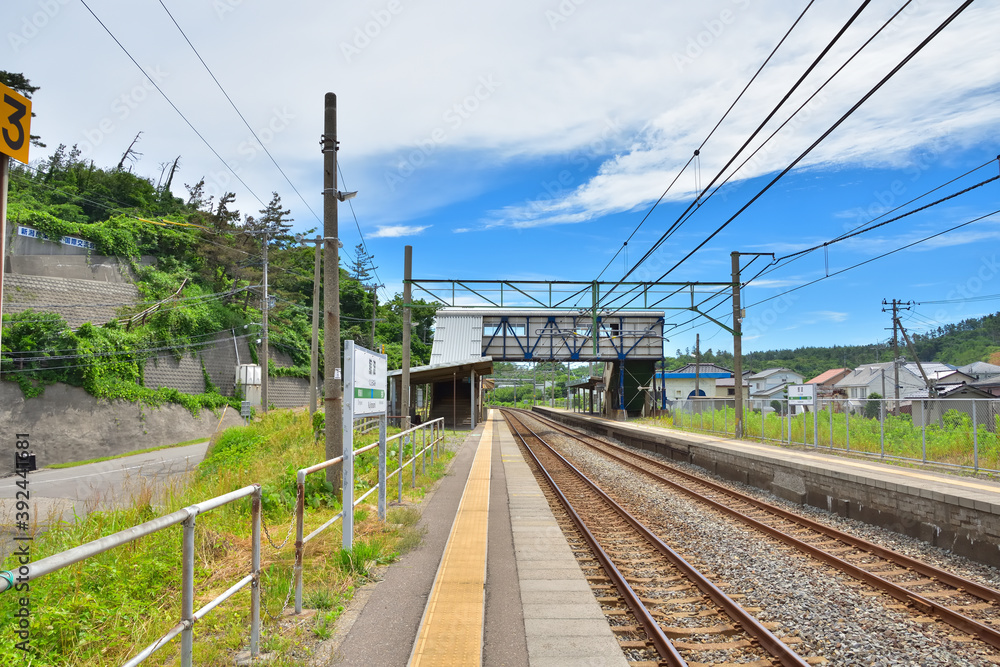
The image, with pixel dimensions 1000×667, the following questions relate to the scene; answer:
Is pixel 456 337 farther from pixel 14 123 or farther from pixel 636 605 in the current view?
pixel 14 123

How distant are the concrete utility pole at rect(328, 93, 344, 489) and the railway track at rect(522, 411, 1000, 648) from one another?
6825mm

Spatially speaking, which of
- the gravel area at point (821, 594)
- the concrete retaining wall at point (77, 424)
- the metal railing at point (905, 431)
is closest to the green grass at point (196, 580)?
the gravel area at point (821, 594)

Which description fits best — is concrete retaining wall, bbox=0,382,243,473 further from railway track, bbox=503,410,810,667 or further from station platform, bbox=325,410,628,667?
railway track, bbox=503,410,810,667

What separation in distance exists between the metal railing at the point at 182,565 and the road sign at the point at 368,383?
2639mm

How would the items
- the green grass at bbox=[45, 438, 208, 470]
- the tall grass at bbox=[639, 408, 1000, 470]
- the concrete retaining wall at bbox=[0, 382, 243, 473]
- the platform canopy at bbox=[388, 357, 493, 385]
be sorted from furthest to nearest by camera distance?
the platform canopy at bbox=[388, 357, 493, 385] → the concrete retaining wall at bbox=[0, 382, 243, 473] → the green grass at bbox=[45, 438, 208, 470] → the tall grass at bbox=[639, 408, 1000, 470]

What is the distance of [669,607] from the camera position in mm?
6219

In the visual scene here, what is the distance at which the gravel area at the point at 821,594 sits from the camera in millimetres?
5145

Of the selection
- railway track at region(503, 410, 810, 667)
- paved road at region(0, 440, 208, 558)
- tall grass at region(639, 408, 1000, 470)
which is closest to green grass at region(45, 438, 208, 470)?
paved road at region(0, 440, 208, 558)

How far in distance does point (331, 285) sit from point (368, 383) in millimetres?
2460

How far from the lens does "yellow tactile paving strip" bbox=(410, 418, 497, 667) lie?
4555 mm

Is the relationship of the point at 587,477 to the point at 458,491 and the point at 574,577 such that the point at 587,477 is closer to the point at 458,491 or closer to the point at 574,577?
the point at 458,491

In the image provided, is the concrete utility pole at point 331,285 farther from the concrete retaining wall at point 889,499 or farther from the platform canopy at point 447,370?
the platform canopy at point 447,370

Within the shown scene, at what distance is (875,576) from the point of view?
22.7 ft

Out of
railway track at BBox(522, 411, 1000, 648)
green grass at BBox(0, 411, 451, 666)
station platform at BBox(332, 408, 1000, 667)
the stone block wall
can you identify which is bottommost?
railway track at BBox(522, 411, 1000, 648)
